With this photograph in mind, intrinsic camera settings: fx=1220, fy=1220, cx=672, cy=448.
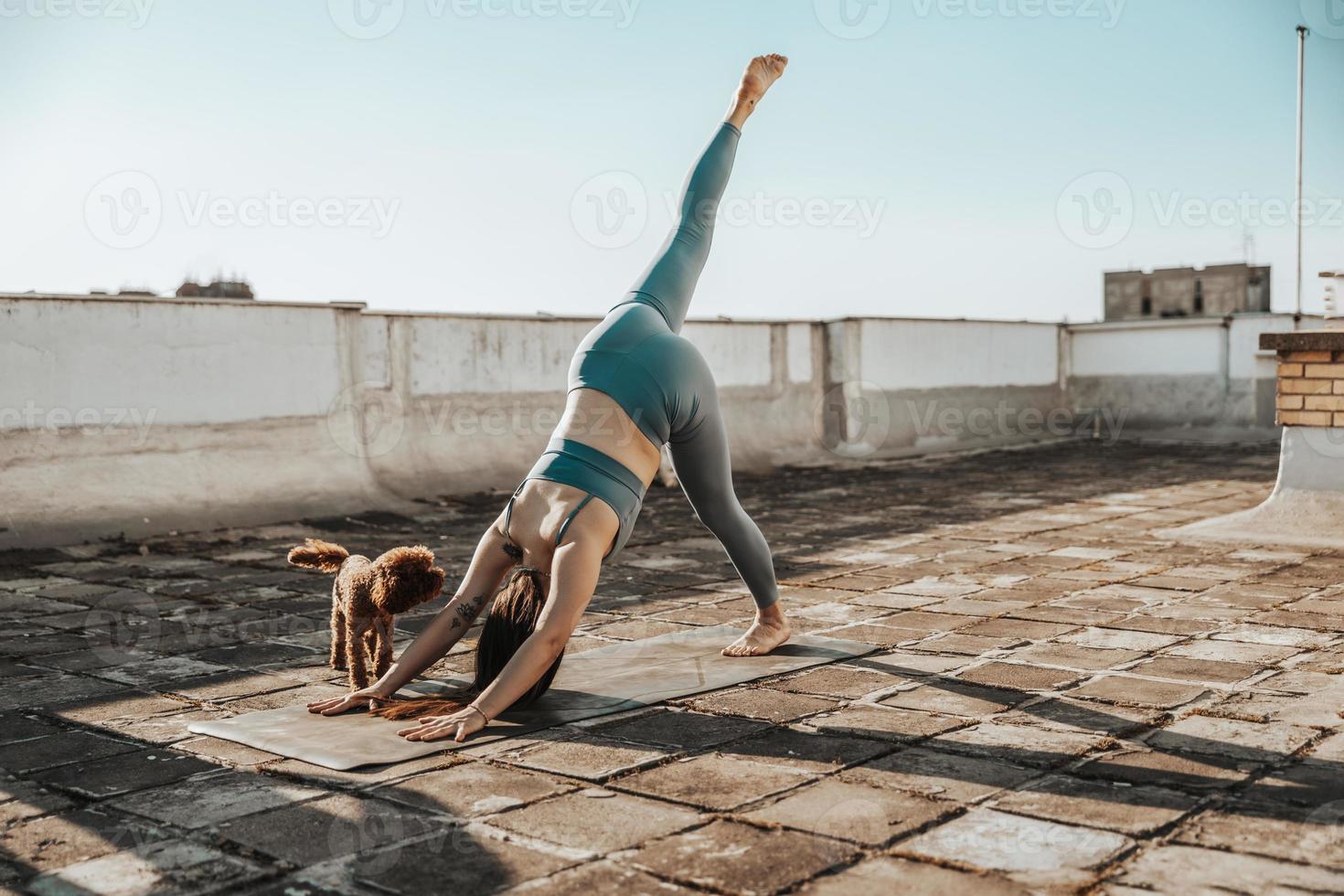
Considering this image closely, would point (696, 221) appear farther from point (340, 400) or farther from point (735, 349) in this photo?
point (735, 349)

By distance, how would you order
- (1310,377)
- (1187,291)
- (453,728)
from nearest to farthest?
(453,728) < (1310,377) < (1187,291)

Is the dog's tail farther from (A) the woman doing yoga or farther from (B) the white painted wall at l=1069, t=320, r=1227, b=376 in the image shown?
(B) the white painted wall at l=1069, t=320, r=1227, b=376

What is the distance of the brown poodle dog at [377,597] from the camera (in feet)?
13.4

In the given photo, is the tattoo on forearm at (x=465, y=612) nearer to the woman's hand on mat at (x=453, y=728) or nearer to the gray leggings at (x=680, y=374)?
the woman's hand on mat at (x=453, y=728)

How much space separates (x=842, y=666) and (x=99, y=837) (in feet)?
8.41

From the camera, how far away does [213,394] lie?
375 inches

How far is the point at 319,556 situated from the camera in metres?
4.56

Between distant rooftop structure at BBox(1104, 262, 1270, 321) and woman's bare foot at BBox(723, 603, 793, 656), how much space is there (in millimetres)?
43447

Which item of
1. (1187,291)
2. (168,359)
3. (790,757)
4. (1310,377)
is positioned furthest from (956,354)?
(1187,291)

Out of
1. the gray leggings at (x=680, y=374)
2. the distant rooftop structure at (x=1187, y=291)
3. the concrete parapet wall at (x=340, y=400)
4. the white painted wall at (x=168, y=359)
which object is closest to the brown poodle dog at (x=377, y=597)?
the gray leggings at (x=680, y=374)

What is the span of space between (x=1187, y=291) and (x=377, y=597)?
50242 millimetres

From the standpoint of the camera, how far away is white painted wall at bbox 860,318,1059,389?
15.0 metres

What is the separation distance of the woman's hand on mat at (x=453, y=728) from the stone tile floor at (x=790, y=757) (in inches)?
4.5

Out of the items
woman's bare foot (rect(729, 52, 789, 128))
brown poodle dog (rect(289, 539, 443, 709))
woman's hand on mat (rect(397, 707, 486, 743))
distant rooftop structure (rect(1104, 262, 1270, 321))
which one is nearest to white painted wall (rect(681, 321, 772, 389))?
woman's bare foot (rect(729, 52, 789, 128))
